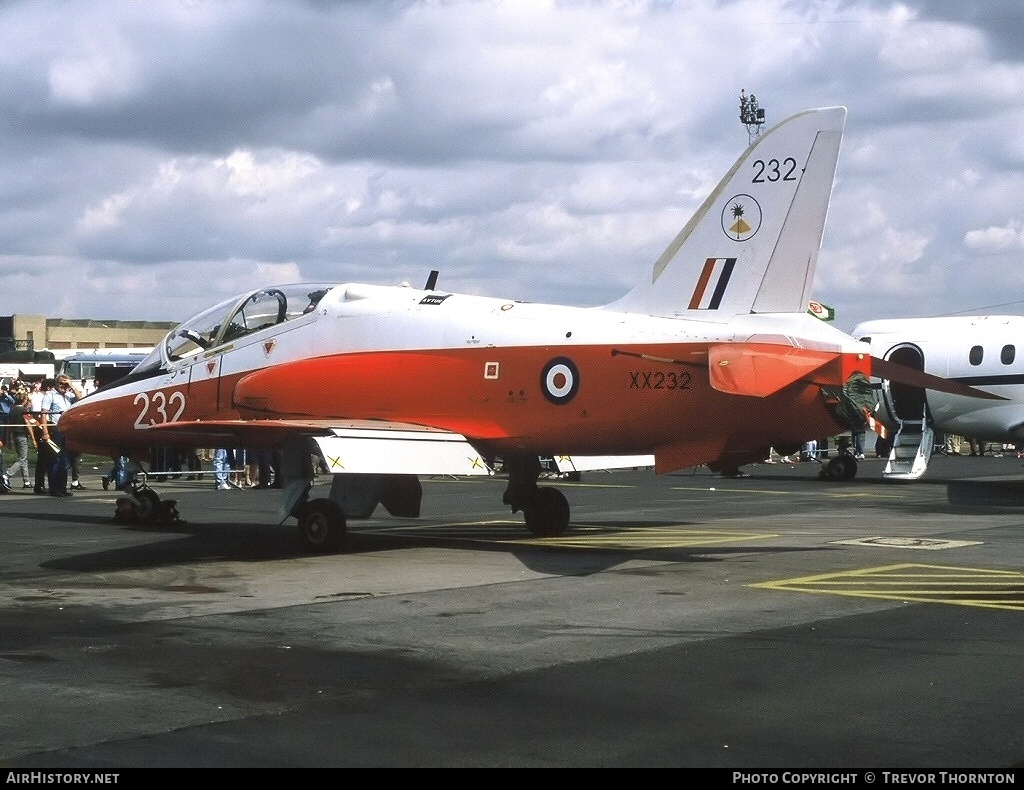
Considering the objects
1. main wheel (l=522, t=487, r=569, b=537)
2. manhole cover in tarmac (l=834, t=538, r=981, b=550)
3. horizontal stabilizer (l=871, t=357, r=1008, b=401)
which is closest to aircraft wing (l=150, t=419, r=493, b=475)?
main wheel (l=522, t=487, r=569, b=537)

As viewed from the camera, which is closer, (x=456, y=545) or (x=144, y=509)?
(x=456, y=545)

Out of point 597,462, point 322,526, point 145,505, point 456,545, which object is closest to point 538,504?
point 597,462

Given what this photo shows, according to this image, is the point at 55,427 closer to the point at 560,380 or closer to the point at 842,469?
the point at 560,380

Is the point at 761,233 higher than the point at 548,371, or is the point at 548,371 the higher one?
the point at 761,233

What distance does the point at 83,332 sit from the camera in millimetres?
114375

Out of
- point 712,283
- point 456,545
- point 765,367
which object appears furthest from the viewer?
point 456,545

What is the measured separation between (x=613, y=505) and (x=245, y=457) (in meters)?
10.8

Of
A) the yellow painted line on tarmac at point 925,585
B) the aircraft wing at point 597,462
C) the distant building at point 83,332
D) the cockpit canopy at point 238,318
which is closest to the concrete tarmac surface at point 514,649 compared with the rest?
the yellow painted line on tarmac at point 925,585

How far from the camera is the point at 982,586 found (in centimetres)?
1271

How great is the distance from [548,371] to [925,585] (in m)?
4.83

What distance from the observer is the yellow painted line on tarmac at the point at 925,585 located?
11812 mm

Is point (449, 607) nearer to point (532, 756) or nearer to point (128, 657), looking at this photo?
point (128, 657)

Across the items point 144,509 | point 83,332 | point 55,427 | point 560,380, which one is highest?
point 83,332

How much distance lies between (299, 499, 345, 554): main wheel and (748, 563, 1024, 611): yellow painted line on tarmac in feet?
17.5
